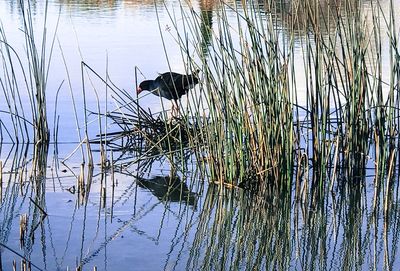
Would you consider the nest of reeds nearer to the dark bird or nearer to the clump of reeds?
the dark bird

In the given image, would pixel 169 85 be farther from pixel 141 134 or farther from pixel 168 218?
pixel 168 218

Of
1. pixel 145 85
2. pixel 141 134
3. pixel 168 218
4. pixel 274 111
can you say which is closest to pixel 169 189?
pixel 168 218

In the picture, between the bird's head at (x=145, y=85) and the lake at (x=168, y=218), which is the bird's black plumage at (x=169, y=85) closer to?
the bird's head at (x=145, y=85)

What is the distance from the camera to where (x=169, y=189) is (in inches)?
174

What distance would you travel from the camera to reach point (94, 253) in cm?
337

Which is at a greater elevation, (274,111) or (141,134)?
(274,111)

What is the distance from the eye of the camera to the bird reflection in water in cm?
427

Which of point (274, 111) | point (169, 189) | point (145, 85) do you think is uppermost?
point (274, 111)

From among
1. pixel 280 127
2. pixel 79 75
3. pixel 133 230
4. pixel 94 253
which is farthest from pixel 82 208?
pixel 79 75

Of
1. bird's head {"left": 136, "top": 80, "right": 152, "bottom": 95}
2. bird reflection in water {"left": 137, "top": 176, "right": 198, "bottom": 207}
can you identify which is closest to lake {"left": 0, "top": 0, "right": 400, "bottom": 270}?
bird reflection in water {"left": 137, "top": 176, "right": 198, "bottom": 207}

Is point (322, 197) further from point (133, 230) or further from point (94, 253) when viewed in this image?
point (94, 253)

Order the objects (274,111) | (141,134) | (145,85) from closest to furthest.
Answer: (274,111), (141,134), (145,85)

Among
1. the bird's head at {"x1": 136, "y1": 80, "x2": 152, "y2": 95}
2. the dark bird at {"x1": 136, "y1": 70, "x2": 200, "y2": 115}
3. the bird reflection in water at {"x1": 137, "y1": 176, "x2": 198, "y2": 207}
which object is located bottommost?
the bird reflection in water at {"x1": 137, "y1": 176, "x2": 198, "y2": 207}

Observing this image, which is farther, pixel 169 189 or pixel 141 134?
pixel 141 134
